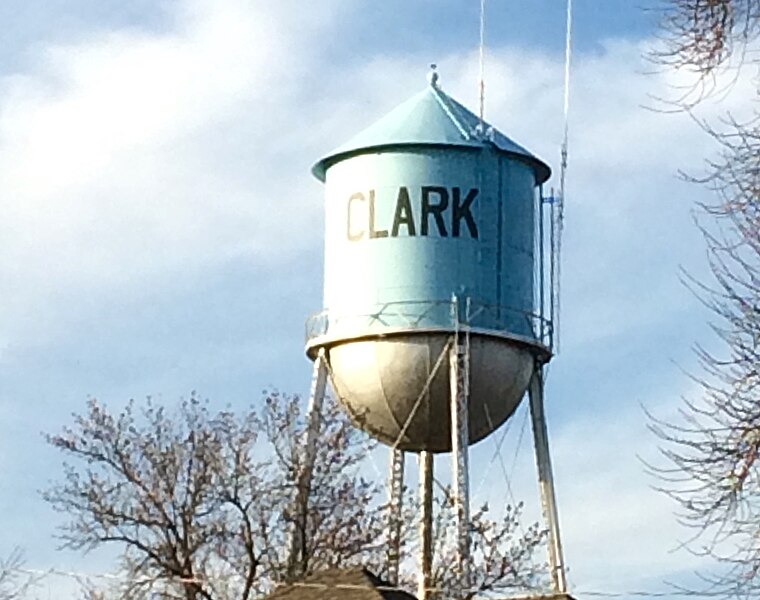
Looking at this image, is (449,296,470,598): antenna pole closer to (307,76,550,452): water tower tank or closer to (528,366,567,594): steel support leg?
(307,76,550,452): water tower tank

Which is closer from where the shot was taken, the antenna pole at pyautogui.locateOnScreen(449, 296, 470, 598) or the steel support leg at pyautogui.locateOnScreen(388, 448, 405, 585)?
the antenna pole at pyautogui.locateOnScreen(449, 296, 470, 598)

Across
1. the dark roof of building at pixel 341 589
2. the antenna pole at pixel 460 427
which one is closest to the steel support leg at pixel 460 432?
the antenna pole at pixel 460 427

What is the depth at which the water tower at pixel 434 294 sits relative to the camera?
2984 cm

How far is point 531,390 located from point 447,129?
155 inches

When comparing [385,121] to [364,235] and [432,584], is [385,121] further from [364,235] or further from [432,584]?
[432,584]

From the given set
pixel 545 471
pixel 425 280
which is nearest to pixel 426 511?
pixel 545 471

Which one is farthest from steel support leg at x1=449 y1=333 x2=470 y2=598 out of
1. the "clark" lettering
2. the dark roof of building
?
the dark roof of building

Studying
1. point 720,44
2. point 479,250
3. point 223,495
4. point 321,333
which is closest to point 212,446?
point 223,495

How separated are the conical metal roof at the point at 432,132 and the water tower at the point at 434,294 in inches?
1.0

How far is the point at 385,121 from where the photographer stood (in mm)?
31562

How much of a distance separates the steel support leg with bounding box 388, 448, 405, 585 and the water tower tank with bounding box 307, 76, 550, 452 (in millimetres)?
663

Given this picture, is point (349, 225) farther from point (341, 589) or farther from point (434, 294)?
point (341, 589)

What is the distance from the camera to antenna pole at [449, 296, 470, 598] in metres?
29.5

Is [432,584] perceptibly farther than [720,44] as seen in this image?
Yes
